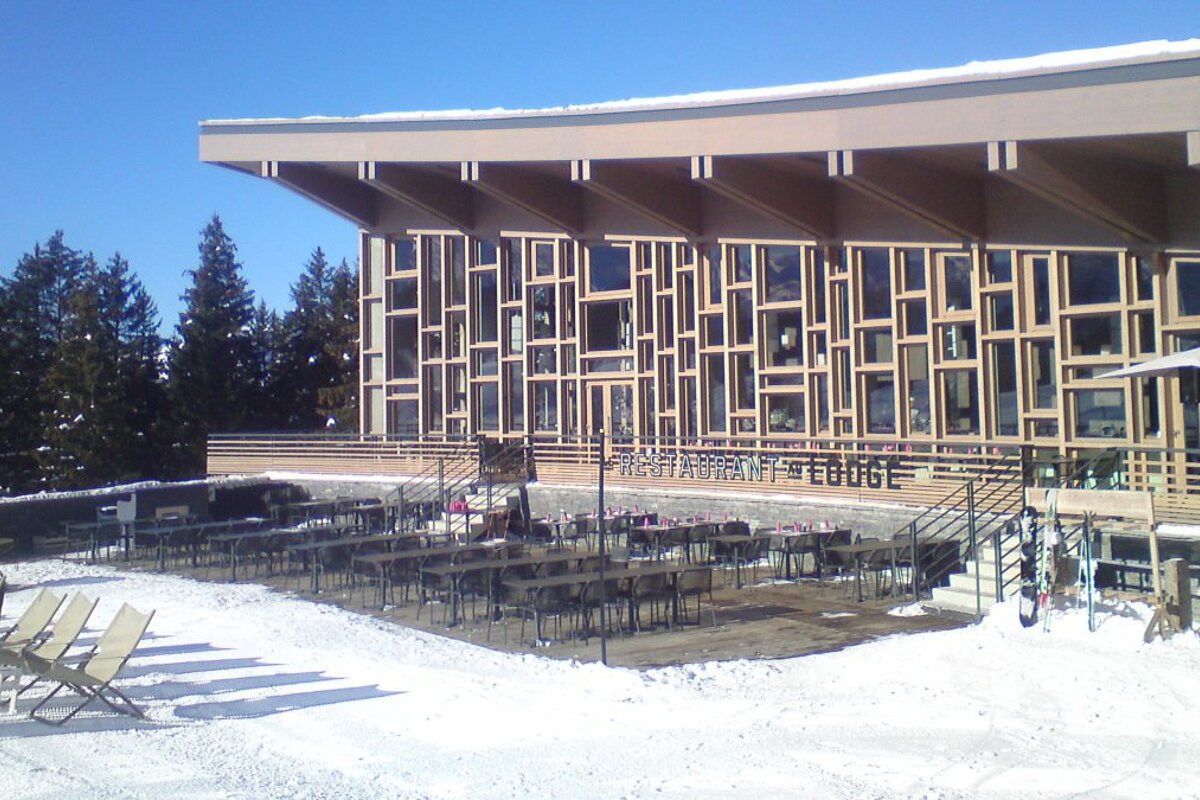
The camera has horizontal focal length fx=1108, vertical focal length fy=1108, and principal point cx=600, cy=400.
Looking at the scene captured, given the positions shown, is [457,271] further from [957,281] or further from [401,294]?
[957,281]

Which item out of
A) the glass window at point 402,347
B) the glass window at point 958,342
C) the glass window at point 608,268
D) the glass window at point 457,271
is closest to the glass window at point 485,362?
the glass window at point 457,271

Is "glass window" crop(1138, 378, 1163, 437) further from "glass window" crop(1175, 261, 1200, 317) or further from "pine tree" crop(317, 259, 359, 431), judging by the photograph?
"pine tree" crop(317, 259, 359, 431)

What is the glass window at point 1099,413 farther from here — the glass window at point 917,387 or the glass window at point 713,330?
the glass window at point 713,330

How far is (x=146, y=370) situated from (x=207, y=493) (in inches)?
713

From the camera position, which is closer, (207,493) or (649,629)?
(649,629)

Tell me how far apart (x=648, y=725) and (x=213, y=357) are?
38.9 meters

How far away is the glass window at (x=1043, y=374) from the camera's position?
1727 centimetres

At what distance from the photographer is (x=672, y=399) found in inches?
939

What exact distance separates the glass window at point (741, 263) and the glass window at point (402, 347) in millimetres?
10027

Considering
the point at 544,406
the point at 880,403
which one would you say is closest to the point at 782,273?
the point at 880,403

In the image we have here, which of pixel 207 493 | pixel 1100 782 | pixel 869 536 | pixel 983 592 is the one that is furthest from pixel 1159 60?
pixel 207 493

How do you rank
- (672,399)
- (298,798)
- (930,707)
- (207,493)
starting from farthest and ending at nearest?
1. (207,493)
2. (672,399)
3. (930,707)
4. (298,798)

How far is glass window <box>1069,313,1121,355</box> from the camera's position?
16375 mm

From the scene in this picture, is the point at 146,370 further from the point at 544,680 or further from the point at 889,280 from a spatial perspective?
the point at 544,680
